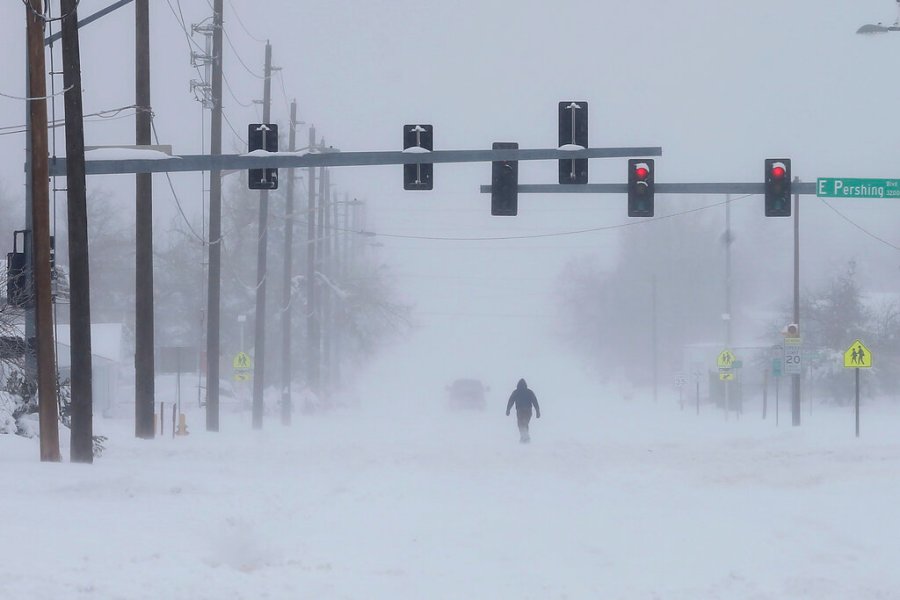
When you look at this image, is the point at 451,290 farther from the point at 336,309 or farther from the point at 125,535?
the point at 125,535

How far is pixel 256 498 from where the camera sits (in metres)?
16.9

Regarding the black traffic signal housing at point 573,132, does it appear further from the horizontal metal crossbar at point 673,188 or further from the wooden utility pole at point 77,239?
the wooden utility pole at point 77,239

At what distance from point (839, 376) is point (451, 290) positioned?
144246 millimetres

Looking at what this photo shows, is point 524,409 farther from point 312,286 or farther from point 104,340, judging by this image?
point 104,340

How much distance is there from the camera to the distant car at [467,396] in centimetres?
5541

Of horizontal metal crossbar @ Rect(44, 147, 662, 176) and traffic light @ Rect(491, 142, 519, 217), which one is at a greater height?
horizontal metal crossbar @ Rect(44, 147, 662, 176)

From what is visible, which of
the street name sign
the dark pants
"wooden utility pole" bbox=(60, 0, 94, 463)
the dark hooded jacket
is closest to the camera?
"wooden utility pole" bbox=(60, 0, 94, 463)

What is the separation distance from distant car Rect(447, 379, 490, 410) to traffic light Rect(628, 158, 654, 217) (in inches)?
1410

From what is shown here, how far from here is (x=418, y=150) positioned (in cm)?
1802

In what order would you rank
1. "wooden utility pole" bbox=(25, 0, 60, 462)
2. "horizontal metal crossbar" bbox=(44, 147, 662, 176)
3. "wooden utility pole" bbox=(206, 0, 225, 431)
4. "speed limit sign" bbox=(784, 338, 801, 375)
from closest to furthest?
1. "wooden utility pole" bbox=(25, 0, 60, 462)
2. "horizontal metal crossbar" bbox=(44, 147, 662, 176)
3. "wooden utility pole" bbox=(206, 0, 225, 431)
4. "speed limit sign" bbox=(784, 338, 801, 375)

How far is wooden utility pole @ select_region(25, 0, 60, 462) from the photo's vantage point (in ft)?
55.9

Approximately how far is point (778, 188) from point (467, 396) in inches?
1428

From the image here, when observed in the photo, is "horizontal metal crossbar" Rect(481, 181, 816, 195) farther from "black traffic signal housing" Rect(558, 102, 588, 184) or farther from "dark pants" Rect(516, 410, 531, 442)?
"dark pants" Rect(516, 410, 531, 442)

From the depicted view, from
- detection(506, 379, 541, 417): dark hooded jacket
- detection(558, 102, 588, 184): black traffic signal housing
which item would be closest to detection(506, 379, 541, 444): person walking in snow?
detection(506, 379, 541, 417): dark hooded jacket
